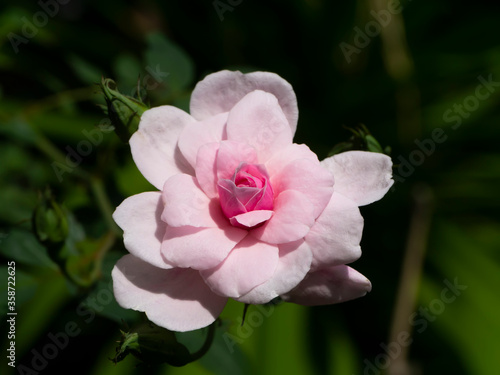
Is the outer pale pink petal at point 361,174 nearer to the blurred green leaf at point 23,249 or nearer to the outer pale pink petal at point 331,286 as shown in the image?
the outer pale pink petal at point 331,286

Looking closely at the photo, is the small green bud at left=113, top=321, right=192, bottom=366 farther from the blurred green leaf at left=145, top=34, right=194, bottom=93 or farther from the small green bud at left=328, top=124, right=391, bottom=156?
the blurred green leaf at left=145, top=34, right=194, bottom=93

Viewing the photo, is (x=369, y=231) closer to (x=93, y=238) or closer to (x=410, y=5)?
(x=410, y=5)

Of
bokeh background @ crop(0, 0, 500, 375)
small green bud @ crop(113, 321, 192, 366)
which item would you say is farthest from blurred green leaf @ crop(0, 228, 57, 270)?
small green bud @ crop(113, 321, 192, 366)

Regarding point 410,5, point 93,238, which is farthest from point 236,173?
point 410,5

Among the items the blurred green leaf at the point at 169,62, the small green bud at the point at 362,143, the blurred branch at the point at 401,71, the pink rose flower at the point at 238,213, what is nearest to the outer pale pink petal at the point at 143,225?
the pink rose flower at the point at 238,213

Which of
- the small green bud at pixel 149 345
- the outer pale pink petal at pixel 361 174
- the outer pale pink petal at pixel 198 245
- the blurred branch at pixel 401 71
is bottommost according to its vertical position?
the blurred branch at pixel 401 71

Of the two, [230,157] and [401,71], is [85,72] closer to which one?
[230,157]

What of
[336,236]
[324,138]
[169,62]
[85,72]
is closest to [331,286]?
[336,236]
